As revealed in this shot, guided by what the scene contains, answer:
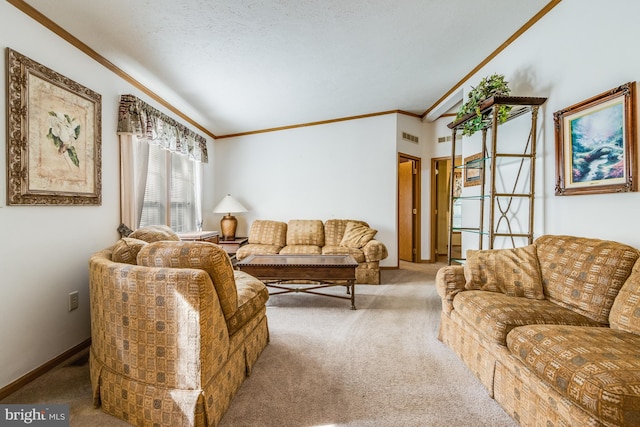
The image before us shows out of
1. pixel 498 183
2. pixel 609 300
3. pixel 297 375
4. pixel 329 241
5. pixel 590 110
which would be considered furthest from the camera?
pixel 329 241

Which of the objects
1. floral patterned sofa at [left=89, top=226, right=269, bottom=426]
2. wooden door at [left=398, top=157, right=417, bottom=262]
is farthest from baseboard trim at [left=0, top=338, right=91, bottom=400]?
wooden door at [left=398, top=157, right=417, bottom=262]

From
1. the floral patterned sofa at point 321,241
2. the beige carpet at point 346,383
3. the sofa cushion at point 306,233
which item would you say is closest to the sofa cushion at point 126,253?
the beige carpet at point 346,383

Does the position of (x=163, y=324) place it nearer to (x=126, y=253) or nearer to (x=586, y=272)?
(x=126, y=253)

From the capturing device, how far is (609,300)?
158 centimetres

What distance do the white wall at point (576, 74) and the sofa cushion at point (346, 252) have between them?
6.85 ft

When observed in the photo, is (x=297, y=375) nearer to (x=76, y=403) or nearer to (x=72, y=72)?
(x=76, y=403)

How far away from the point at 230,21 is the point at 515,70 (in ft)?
8.68

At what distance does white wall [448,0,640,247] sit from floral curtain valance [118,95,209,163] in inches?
144

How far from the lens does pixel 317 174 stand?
16.9 ft

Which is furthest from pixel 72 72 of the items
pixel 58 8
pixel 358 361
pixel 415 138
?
pixel 415 138

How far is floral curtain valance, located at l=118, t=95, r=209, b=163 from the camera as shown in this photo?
2.73 meters

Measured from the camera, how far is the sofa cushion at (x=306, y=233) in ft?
15.3

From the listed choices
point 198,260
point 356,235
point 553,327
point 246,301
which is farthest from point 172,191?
point 553,327

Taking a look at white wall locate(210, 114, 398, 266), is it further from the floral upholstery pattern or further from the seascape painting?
the seascape painting
